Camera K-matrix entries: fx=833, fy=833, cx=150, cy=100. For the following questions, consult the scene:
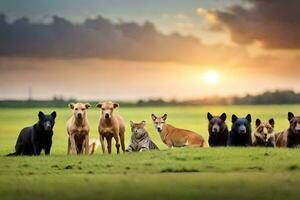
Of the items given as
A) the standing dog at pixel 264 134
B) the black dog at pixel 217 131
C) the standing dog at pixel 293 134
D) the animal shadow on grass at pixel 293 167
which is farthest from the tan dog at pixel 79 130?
the animal shadow on grass at pixel 293 167

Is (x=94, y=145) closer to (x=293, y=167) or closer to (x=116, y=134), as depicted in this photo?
(x=116, y=134)

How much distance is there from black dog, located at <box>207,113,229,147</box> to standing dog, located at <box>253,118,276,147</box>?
2.27 feet

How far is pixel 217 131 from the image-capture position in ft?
60.7

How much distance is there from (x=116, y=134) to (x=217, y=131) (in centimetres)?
225

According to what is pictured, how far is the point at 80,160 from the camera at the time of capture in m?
16.8

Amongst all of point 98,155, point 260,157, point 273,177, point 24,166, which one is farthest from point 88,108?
point 273,177

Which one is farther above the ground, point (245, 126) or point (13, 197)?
point (245, 126)

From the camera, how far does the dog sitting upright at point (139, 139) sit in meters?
18.8

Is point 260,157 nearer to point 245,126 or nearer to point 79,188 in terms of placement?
point 245,126

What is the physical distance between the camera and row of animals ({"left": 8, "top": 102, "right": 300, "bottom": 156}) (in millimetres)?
18109

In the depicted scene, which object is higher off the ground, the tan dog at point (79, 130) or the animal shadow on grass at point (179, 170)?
the tan dog at point (79, 130)

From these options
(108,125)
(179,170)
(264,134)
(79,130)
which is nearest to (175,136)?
(108,125)

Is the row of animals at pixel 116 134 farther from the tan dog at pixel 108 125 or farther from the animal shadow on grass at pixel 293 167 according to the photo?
the animal shadow on grass at pixel 293 167

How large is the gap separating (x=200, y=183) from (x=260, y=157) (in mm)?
2997
